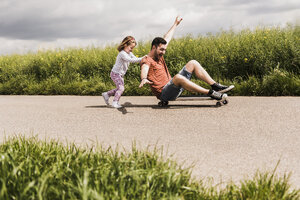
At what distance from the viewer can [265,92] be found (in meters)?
7.65

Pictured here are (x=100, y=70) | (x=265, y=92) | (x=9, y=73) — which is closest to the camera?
(x=265, y=92)

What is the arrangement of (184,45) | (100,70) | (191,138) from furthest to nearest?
(100,70)
(184,45)
(191,138)

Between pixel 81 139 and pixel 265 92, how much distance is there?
16.3 feet

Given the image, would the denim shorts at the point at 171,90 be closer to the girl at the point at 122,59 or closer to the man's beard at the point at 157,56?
the man's beard at the point at 157,56

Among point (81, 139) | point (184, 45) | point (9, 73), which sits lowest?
point (81, 139)

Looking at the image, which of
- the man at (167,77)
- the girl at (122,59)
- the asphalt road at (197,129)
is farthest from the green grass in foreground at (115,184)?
the girl at (122,59)

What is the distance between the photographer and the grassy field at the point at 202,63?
7918 millimetres

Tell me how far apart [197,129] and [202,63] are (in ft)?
15.0

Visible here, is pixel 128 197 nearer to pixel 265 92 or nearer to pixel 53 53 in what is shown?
pixel 265 92

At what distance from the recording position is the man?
587 centimetres

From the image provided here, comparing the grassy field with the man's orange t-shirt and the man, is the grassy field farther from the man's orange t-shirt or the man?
the man's orange t-shirt

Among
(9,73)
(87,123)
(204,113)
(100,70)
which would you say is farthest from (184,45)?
(9,73)

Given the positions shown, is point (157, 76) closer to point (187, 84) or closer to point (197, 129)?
point (187, 84)

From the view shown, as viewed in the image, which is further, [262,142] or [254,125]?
[254,125]
